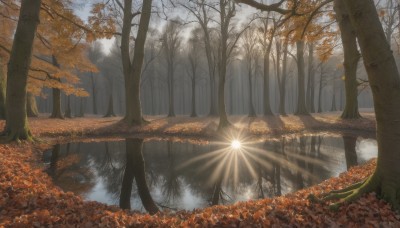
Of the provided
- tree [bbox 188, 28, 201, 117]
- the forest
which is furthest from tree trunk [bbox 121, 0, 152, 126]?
tree [bbox 188, 28, 201, 117]

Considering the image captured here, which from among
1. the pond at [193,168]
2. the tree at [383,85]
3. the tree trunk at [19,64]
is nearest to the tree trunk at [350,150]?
the pond at [193,168]

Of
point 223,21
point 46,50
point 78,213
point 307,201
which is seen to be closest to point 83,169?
point 78,213

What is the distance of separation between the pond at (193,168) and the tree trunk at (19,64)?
1.63 meters

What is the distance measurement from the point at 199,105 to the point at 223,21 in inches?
1895

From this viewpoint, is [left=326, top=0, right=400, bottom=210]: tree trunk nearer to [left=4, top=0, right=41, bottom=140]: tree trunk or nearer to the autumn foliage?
[left=4, top=0, right=41, bottom=140]: tree trunk

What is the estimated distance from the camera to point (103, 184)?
7172mm

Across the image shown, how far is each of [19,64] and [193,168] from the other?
23.4 ft

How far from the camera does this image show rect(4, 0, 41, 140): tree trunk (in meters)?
Answer: 9.82

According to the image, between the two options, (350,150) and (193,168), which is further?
(350,150)

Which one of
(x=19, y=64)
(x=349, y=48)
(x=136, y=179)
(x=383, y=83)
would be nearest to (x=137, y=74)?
(x=19, y=64)

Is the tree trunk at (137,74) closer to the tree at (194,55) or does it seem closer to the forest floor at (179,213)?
the forest floor at (179,213)

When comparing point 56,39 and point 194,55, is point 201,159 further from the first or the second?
point 194,55

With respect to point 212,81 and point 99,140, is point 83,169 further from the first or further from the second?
point 212,81

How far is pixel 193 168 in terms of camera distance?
27.8 feet
